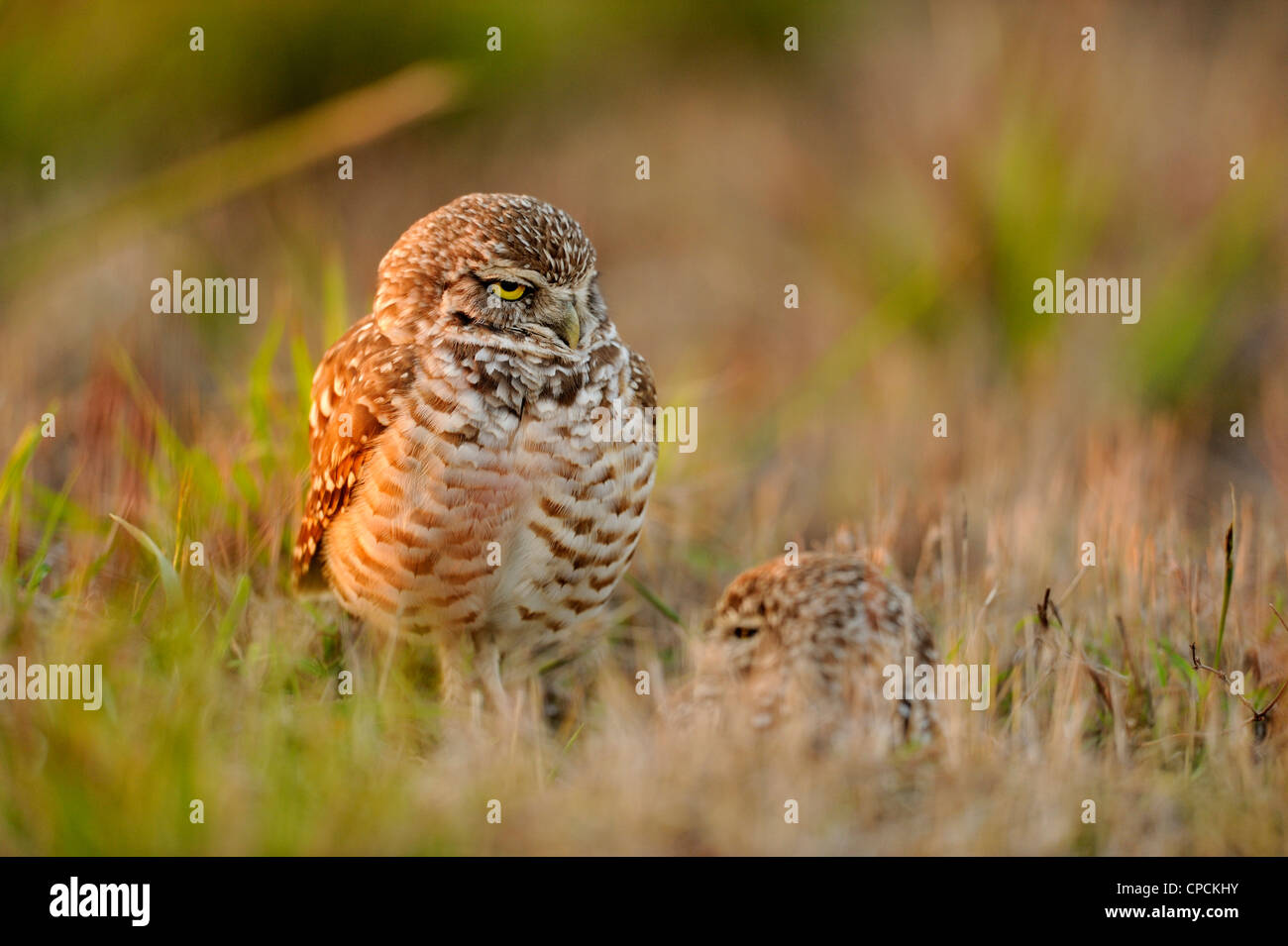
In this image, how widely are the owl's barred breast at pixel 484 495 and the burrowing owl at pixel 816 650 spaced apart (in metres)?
0.46

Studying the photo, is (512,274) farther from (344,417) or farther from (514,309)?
(344,417)

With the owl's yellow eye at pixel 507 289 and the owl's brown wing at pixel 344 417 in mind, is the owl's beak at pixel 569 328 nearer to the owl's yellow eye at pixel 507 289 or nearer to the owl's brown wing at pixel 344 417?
the owl's yellow eye at pixel 507 289

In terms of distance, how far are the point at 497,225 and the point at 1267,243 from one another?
208 inches

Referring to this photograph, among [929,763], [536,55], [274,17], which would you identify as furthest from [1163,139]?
[929,763]

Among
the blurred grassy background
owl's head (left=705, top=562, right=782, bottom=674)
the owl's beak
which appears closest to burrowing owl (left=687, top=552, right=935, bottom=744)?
owl's head (left=705, top=562, right=782, bottom=674)

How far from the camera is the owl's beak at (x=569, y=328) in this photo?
3.78 meters

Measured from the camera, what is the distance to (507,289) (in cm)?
377

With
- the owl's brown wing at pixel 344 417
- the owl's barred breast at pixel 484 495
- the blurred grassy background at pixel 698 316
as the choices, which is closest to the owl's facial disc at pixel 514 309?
the owl's barred breast at pixel 484 495

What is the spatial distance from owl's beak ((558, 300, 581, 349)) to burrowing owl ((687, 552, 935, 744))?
928mm

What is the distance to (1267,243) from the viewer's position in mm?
7133

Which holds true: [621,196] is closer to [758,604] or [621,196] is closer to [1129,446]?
[1129,446]

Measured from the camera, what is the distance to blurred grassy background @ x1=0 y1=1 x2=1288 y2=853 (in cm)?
357

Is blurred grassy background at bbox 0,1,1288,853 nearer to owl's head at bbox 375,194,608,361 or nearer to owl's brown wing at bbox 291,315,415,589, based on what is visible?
owl's brown wing at bbox 291,315,415,589

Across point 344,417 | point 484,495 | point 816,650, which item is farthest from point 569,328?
point 816,650
